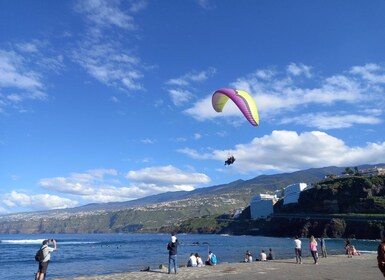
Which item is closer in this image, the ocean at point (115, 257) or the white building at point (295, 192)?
the ocean at point (115, 257)

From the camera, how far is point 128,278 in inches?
784

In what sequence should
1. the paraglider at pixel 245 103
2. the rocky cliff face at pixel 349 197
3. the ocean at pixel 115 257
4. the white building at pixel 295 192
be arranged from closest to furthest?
the paraglider at pixel 245 103
the ocean at pixel 115 257
the rocky cliff face at pixel 349 197
the white building at pixel 295 192

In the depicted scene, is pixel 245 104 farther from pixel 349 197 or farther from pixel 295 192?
pixel 295 192

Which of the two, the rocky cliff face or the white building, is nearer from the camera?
the rocky cliff face

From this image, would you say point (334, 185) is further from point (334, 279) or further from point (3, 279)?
point (334, 279)

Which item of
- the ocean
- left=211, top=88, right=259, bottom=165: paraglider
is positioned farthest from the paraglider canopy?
the ocean

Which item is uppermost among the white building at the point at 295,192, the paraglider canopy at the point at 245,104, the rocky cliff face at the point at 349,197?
the white building at the point at 295,192

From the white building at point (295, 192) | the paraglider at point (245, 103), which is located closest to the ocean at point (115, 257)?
the paraglider at point (245, 103)

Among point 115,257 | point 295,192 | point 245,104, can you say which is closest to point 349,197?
point 295,192

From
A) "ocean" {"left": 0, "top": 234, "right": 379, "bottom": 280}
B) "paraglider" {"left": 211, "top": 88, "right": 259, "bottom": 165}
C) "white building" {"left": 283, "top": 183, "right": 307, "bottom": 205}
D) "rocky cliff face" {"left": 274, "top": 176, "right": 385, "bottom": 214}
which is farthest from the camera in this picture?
"white building" {"left": 283, "top": 183, "right": 307, "bottom": 205}

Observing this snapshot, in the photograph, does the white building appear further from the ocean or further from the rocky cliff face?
the ocean

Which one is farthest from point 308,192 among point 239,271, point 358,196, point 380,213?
point 239,271

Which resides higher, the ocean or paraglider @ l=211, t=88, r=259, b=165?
paraglider @ l=211, t=88, r=259, b=165

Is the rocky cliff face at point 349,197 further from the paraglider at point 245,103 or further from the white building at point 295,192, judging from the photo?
the paraglider at point 245,103
